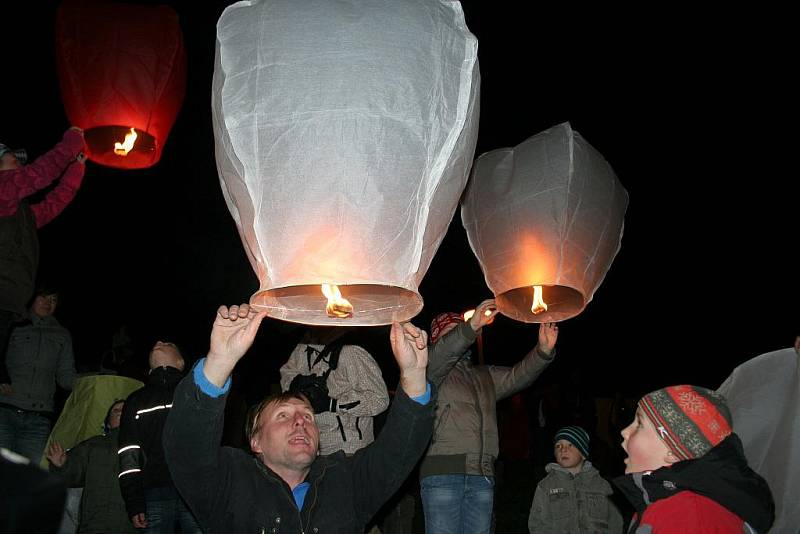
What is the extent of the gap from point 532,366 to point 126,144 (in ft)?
8.87

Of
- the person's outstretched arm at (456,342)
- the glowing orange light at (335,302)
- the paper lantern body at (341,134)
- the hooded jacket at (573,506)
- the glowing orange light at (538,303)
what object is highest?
the paper lantern body at (341,134)

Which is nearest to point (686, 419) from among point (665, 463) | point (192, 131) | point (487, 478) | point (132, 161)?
point (665, 463)

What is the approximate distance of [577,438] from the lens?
498 cm

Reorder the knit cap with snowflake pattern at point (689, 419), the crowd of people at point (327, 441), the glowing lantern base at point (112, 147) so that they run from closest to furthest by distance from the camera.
Answer: the crowd of people at point (327, 441)
the knit cap with snowflake pattern at point (689, 419)
the glowing lantern base at point (112, 147)

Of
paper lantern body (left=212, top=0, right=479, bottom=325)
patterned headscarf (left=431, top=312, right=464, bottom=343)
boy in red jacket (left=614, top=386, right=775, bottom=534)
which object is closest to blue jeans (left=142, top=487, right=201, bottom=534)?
patterned headscarf (left=431, top=312, right=464, bottom=343)

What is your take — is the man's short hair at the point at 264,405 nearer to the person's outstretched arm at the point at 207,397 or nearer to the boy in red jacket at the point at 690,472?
the person's outstretched arm at the point at 207,397

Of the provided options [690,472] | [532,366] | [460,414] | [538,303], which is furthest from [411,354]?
[532,366]

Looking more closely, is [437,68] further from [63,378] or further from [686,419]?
[63,378]

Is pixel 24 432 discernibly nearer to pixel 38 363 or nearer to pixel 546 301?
pixel 38 363

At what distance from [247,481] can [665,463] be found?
4.62ft

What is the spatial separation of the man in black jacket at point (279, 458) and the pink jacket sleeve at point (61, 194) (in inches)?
91.9

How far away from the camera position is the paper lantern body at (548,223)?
3750 millimetres

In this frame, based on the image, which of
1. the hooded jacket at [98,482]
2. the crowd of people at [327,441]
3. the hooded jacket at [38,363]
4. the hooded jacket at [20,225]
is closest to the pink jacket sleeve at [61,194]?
the crowd of people at [327,441]

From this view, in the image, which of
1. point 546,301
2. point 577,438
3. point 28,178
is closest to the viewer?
point 28,178
